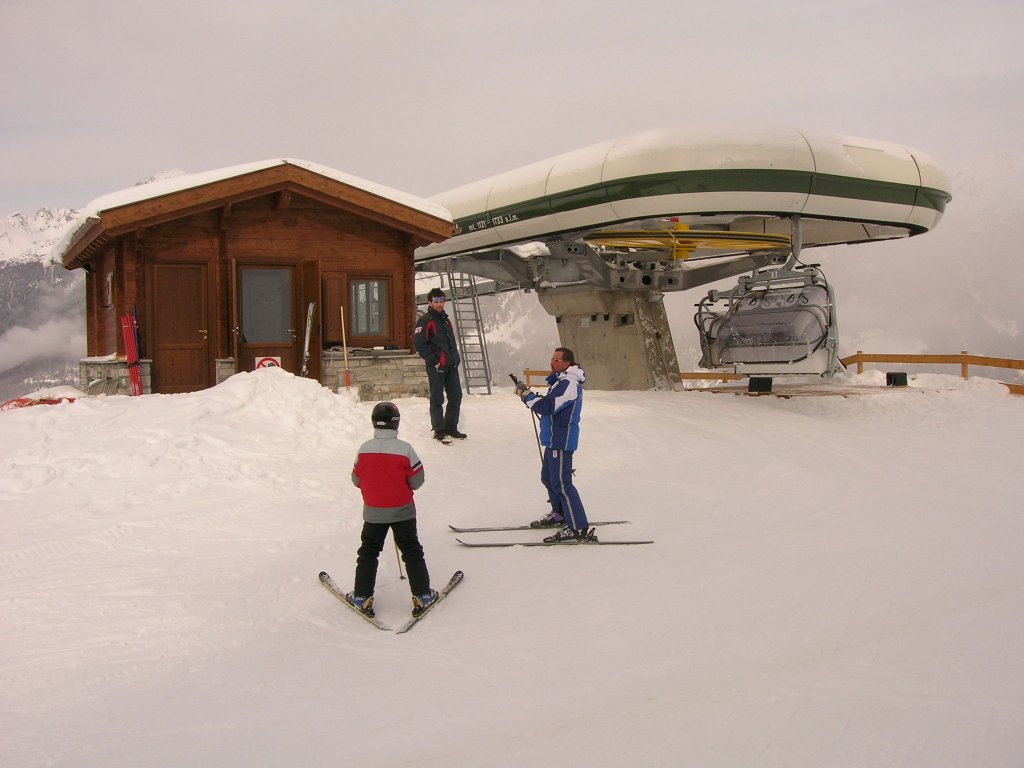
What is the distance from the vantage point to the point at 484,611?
514cm

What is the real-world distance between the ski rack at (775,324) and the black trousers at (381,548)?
11.4m

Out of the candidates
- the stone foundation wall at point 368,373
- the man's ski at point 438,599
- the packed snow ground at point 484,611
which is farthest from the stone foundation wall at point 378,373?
the man's ski at point 438,599

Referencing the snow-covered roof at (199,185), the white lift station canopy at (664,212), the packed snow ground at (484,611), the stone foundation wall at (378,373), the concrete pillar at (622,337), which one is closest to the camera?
the packed snow ground at (484,611)

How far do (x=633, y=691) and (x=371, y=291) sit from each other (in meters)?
11.1

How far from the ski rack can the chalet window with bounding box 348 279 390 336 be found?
6834 mm

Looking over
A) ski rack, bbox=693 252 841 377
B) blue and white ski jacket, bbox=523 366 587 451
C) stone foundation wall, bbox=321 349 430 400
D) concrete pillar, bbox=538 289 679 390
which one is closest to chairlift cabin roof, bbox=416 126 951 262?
ski rack, bbox=693 252 841 377

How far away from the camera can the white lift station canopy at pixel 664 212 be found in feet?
46.1

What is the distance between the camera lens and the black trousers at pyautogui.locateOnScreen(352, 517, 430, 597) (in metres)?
5.07

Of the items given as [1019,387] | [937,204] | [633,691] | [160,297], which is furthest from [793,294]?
[633,691]

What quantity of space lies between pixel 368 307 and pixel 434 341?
13.3ft

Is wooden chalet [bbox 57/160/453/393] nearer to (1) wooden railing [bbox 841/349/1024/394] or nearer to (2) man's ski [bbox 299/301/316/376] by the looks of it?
(2) man's ski [bbox 299/301/316/376]

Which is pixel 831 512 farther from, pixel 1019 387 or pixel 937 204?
pixel 1019 387

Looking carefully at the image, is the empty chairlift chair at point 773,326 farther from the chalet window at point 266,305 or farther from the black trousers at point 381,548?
the black trousers at point 381,548

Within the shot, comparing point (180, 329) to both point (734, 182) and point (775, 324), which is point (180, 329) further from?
point (775, 324)
